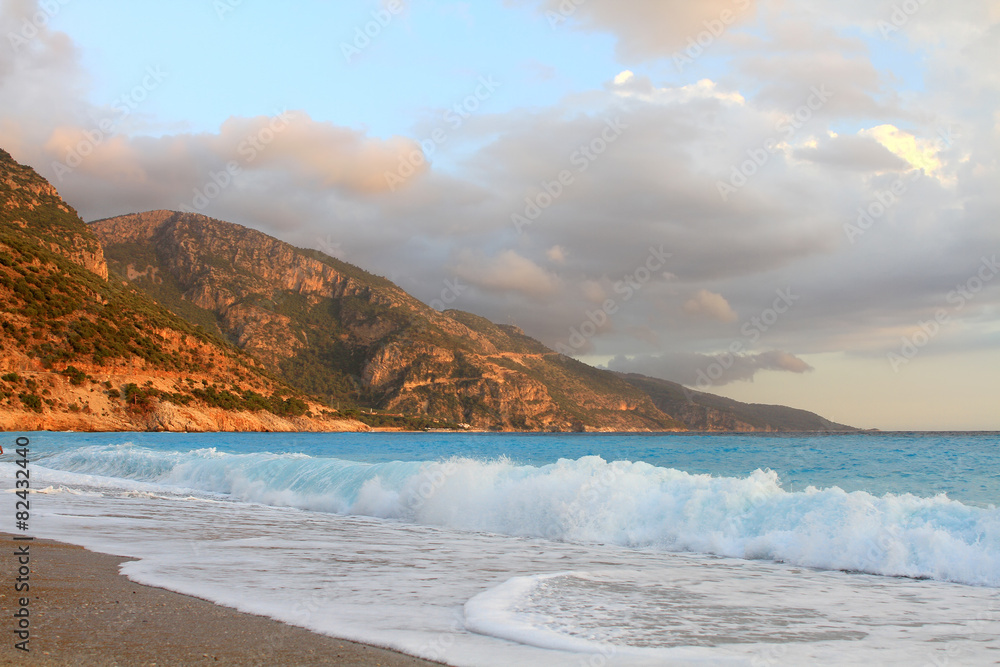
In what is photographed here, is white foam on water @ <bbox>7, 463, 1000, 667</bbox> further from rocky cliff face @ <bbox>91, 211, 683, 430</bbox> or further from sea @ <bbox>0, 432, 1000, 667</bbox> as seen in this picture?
rocky cliff face @ <bbox>91, 211, 683, 430</bbox>

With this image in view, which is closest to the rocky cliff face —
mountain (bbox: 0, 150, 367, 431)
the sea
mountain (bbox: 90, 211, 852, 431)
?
mountain (bbox: 90, 211, 852, 431)

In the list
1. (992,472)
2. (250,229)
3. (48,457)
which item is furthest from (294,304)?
(992,472)

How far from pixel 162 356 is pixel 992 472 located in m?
96.7

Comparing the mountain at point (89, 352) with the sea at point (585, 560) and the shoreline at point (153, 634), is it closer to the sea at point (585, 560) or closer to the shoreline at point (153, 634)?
the sea at point (585, 560)

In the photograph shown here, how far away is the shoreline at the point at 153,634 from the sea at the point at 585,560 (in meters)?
0.32

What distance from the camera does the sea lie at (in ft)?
20.0

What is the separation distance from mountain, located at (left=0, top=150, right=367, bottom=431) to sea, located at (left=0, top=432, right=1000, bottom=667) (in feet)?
214

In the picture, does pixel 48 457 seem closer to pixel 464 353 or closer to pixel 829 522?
pixel 829 522

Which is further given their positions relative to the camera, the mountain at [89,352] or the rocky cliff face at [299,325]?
the rocky cliff face at [299,325]

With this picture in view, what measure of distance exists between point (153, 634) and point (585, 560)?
7.20 meters

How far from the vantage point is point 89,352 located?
80938 mm

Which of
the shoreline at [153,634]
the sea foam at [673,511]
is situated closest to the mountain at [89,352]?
the sea foam at [673,511]

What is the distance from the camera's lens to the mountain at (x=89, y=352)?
7500 cm

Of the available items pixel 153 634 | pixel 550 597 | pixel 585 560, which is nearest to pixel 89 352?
pixel 585 560
